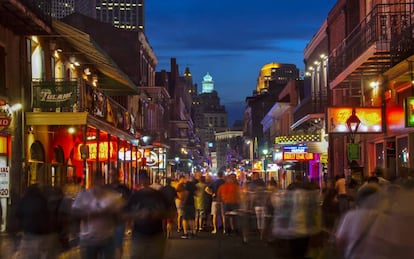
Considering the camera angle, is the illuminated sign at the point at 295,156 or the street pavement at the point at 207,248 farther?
the illuminated sign at the point at 295,156

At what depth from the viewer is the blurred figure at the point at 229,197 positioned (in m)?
23.0

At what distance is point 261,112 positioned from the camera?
107 m

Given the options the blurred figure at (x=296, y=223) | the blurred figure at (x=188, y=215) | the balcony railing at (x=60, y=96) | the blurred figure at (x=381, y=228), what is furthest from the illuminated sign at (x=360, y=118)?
the blurred figure at (x=381, y=228)

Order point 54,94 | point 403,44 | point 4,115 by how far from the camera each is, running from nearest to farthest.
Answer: point 403,44, point 4,115, point 54,94

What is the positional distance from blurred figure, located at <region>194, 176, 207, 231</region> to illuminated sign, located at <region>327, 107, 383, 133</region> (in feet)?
15.0

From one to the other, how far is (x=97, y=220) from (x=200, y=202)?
1413cm

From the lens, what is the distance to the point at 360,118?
24.0 metres

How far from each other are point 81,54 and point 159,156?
15.7 m

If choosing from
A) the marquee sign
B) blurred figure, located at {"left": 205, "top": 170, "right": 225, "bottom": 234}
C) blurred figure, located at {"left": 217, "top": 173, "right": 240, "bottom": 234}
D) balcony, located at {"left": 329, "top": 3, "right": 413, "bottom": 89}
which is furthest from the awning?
balcony, located at {"left": 329, "top": 3, "right": 413, "bottom": 89}

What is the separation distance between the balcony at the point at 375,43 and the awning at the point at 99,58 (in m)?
8.86

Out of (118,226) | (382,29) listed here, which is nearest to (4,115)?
(118,226)

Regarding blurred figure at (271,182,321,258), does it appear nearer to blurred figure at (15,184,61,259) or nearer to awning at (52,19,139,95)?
blurred figure at (15,184,61,259)

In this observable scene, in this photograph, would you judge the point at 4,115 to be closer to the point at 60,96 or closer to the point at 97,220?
the point at 60,96

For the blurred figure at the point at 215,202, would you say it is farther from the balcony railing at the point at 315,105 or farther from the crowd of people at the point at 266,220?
the balcony railing at the point at 315,105
